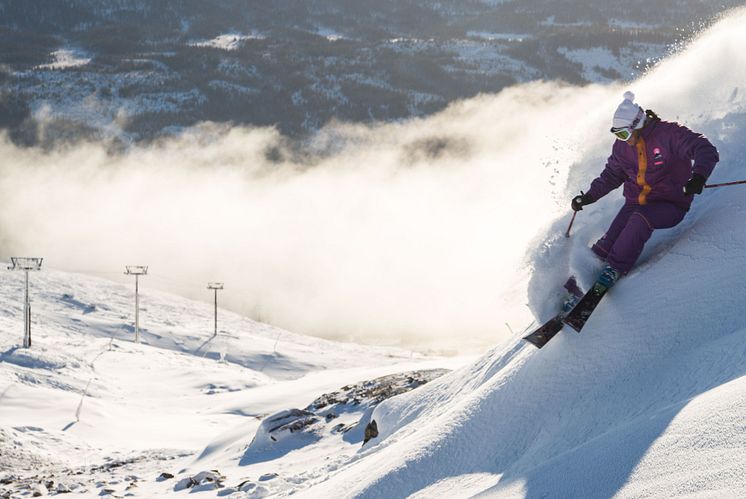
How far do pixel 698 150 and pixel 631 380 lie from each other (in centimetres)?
216

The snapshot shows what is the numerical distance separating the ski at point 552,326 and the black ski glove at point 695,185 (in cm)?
140

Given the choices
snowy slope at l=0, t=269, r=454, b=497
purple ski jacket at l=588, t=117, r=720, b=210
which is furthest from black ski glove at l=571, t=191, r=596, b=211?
snowy slope at l=0, t=269, r=454, b=497

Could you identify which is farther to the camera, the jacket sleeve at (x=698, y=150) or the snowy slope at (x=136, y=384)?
the snowy slope at (x=136, y=384)

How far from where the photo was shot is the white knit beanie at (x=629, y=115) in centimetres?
714

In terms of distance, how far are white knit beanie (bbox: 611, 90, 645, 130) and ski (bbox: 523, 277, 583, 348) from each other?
1.56 m

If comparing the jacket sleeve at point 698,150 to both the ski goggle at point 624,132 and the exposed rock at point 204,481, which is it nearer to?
the ski goggle at point 624,132

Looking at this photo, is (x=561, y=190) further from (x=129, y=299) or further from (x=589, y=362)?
(x=129, y=299)

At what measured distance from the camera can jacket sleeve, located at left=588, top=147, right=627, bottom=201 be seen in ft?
25.4

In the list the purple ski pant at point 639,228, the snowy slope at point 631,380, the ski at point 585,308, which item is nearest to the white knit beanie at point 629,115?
the purple ski pant at point 639,228

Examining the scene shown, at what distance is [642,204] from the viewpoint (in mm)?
7289

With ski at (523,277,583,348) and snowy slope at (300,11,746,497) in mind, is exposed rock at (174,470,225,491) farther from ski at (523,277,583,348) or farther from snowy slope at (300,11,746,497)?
ski at (523,277,583,348)

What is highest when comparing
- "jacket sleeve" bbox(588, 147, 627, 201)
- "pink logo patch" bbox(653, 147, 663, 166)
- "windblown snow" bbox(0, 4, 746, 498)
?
"pink logo patch" bbox(653, 147, 663, 166)

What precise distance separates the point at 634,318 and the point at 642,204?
1.20 meters

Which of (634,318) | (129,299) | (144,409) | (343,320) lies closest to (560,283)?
(634,318)
